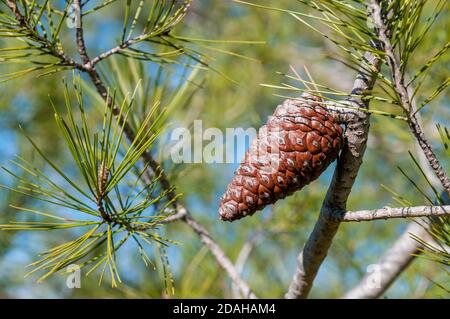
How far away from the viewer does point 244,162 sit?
67cm

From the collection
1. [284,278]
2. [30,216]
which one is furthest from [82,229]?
[284,278]

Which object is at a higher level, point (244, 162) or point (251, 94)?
point (251, 94)

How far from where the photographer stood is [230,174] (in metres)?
2.15

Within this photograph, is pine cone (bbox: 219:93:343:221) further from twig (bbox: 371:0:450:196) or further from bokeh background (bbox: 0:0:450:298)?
bokeh background (bbox: 0:0:450:298)

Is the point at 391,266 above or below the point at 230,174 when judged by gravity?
below

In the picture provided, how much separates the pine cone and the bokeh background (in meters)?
0.34

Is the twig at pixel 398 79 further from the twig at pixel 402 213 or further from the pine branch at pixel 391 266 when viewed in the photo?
the pine branch at pixel 391 266

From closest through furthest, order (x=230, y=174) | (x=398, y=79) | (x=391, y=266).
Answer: (x=398, y=79), (x=391, y=266), (x=230, y=174)

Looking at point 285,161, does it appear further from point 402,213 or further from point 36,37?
point 36,37

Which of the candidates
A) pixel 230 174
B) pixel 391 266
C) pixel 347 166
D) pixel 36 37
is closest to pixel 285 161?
pixel 347 166

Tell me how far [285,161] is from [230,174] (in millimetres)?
1510

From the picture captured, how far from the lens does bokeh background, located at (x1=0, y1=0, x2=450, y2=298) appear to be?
4.21ft
